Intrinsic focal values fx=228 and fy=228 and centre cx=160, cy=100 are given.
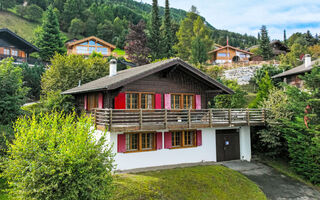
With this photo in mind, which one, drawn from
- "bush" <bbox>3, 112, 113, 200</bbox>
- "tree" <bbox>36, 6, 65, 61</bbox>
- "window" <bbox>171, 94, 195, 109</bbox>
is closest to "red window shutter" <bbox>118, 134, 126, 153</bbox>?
"window" <bbox>171, 94, 195, 109</bbox>

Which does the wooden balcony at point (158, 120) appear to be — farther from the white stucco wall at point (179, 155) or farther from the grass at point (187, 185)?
the grass at point (187, 185)

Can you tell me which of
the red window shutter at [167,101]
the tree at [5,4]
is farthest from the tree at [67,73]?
the tree at [5,4]

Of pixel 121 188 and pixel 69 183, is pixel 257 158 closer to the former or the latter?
pixel 121 188

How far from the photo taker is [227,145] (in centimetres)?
1745

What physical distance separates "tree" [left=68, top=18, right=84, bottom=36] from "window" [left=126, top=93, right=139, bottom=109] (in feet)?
252

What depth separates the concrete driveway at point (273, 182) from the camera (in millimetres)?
12761

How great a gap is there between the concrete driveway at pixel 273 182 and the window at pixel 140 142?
5826mm

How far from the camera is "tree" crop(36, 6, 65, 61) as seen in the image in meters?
49.0

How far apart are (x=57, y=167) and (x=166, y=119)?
26.9 ft

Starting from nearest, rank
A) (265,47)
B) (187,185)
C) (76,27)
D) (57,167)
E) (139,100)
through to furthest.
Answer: (57,167) → (187,185) → (139,100) → (265,47) → (76,27)

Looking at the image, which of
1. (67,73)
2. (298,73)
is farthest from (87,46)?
(298,73)

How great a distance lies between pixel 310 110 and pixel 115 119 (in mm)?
12768

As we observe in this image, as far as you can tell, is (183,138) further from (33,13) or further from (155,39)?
(33,13)

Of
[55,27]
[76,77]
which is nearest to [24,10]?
[55,27]
